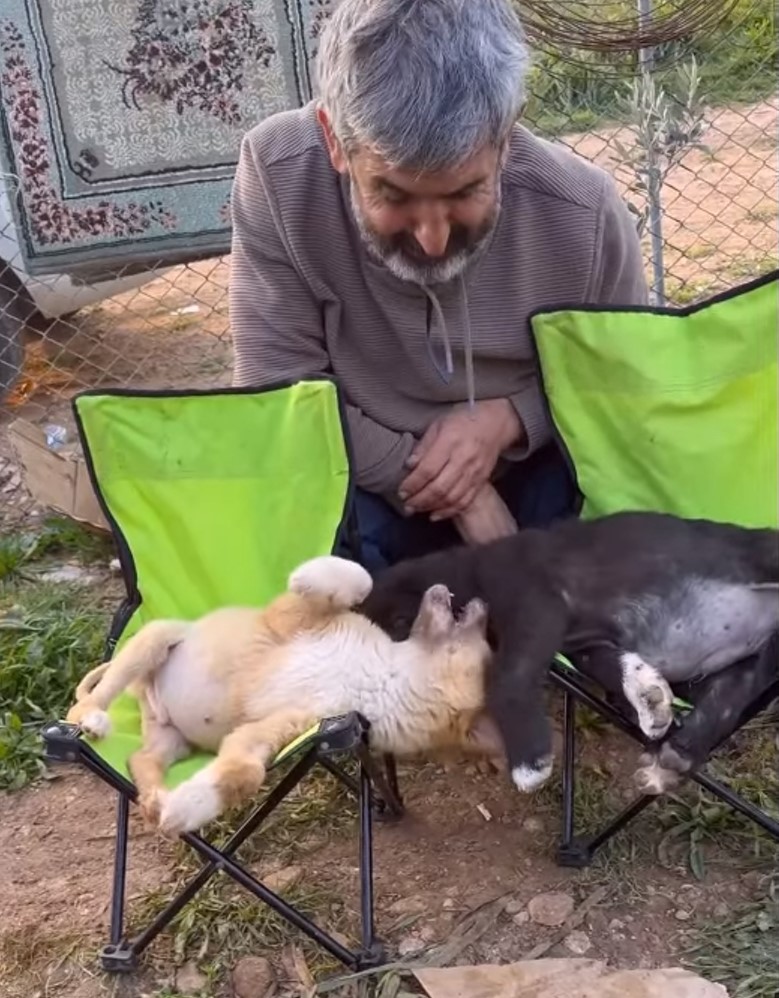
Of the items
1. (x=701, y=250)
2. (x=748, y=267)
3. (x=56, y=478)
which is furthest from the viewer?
(x=701, y=250)

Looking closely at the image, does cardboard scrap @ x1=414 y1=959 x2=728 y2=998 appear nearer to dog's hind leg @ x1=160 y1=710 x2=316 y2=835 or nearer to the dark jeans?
dog's hind leg @ x1=160 y1=710 x2=316 y2=835

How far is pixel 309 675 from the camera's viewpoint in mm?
2637

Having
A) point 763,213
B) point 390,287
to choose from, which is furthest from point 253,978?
point 763,213

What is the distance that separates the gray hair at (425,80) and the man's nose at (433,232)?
0.17 m

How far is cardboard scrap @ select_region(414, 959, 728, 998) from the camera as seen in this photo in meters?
2.52

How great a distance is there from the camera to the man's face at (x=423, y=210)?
2566mm

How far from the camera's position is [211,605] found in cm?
308

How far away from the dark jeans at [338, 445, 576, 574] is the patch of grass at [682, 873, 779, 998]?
99 cm

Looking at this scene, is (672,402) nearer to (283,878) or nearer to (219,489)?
(219,489)

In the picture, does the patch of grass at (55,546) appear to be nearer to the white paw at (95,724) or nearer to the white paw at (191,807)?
the white paw at (95,724)

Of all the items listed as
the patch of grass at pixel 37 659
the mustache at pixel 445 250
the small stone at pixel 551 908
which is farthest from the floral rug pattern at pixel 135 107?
the small stone at pixel 551 908

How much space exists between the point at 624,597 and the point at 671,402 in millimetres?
A: 604

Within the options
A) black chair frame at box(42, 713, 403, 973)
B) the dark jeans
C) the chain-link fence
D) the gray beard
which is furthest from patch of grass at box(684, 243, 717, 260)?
black chair frame at box(42, 713, 403, 973)

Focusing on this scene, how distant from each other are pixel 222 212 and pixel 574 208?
6.28ft
